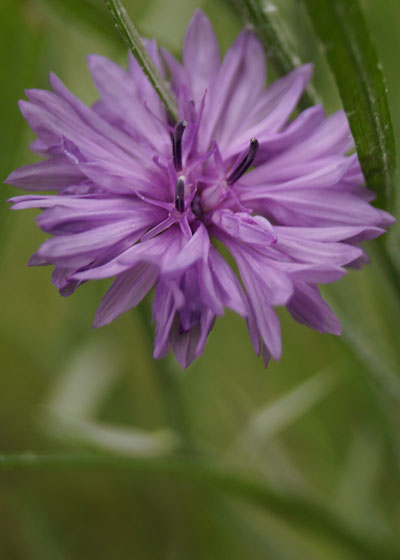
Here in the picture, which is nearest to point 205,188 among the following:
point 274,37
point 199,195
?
point 199,195

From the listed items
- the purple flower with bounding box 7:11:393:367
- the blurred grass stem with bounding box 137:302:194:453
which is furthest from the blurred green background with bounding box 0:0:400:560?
the purple flower with bounding box 7:11:393:367

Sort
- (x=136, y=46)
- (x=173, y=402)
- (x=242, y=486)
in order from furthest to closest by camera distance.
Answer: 1. (x=173, y=402)
2. (x=242, y=486)
3. (x=136, y=46)

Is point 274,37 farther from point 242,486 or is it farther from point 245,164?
point 242,486

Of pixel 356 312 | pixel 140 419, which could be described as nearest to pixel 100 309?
pixel 356 312

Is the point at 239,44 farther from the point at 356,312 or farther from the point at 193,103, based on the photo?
the point at 356,312

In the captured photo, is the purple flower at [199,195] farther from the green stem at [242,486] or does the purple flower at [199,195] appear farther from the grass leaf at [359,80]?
the green stem at [242,486]

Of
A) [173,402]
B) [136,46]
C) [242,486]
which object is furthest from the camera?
[173,402]
